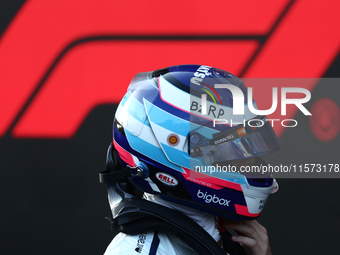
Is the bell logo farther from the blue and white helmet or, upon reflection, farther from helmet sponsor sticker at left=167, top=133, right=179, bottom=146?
helmet sponsor sticker at left=167, top=133, right=179, bottom=146

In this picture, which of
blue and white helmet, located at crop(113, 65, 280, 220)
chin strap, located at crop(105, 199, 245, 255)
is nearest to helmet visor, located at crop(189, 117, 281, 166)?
blue and white helmet, located at crop(113, 65, 280, 220)

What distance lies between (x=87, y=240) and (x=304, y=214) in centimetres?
124

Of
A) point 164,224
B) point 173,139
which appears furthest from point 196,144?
point 164,224

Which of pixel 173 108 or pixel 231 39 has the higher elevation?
pixel 231 39

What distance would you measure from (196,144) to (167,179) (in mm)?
121

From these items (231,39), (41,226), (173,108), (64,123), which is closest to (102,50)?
(64,123)

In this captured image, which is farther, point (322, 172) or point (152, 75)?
point (322, 172)

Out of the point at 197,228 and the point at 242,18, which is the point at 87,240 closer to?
the point at 197,228

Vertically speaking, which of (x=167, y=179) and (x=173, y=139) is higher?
(x=173, y=139)

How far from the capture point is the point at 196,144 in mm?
761

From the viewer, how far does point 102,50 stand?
5.17ft

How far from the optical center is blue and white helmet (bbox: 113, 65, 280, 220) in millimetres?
768

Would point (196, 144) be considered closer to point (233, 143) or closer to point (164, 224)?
point (233, 143)

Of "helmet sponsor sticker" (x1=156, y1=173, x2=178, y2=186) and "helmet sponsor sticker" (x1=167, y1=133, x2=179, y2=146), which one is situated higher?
"helmet sponsor sticker" (x1=167, y1=133, x2=179, y2=146)
